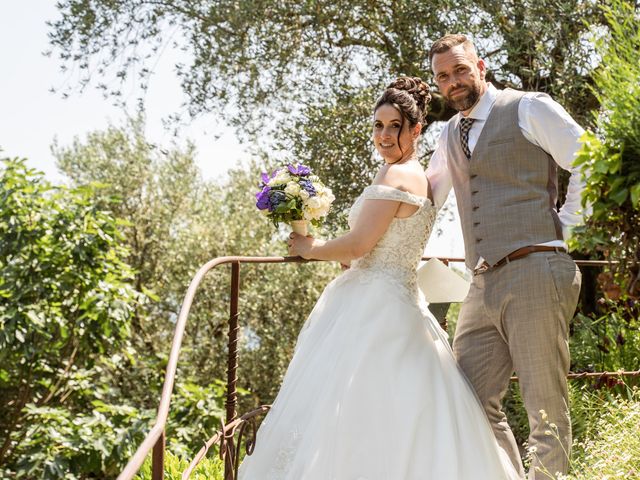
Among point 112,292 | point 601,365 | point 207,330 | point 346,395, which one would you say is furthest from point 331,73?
point 207,330

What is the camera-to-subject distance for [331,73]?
6746 mm

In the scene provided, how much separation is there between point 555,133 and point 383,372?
1.04 meters

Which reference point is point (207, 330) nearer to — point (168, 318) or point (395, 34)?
point (168, 318)

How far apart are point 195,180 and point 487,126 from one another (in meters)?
10.1

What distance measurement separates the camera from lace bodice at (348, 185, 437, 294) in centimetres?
285

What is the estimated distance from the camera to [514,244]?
8.47 feet

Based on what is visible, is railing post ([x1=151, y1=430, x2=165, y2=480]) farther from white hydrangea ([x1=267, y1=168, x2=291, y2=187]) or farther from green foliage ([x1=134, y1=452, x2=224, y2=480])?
green foliage ([x1=134, y1=452, x2=224, y2=480])

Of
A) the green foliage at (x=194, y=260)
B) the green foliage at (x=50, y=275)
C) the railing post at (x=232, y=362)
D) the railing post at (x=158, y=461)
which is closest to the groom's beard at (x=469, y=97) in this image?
the railing post at (x=232, y=362)

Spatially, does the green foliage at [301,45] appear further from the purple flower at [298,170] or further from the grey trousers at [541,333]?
the grey trousers at [541,333]

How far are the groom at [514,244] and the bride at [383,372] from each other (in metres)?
0.15

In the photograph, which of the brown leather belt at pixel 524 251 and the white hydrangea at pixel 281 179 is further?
the white hydrangea at pixel 281 179

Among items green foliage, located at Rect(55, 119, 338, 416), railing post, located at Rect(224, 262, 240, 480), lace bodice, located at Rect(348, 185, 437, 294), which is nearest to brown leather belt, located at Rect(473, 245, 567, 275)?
lace bodice, located at Rect(348, 185, 437, 294)

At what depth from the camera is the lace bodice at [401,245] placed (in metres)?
2.85

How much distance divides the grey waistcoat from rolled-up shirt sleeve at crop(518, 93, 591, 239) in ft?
0.09
